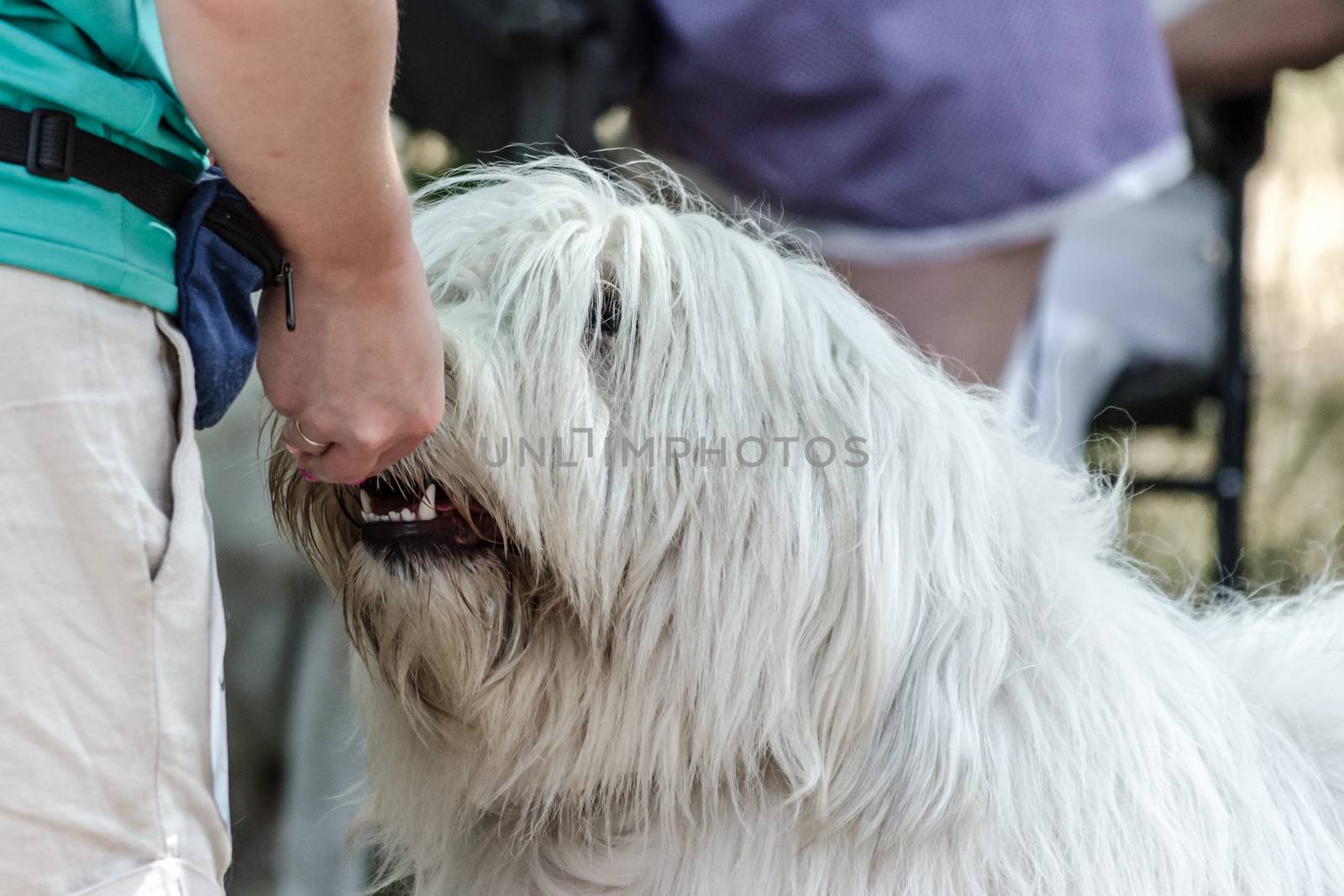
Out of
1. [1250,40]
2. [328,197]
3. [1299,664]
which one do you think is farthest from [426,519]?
[1250,40]

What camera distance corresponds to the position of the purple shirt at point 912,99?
2.60 metres

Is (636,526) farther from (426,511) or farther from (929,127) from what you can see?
(929,127)

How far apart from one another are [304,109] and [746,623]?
75cm

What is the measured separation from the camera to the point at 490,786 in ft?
5.50

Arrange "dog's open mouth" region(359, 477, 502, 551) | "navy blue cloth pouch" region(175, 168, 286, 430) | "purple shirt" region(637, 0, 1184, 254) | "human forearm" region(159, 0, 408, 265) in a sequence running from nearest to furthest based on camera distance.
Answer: "human forearm" region(159, 0, 408, 265) → "navy blue cloth pouch" region(175, 168, 286, 430) → "dog's open mouth" region(359, 477, 502, 551) → "purple shirt" region(637, 0, 1184, 254)

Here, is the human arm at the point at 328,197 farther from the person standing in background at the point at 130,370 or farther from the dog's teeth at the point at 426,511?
the dog's teeth at the point at 426,511

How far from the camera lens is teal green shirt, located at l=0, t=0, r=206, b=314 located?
1.10 metres

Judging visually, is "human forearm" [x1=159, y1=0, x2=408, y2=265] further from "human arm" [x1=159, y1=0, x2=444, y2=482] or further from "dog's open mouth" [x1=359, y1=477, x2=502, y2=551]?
"dog's open mouth" [x1=359, y1=477, x2=502, y2=551]

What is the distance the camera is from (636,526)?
1567 millimetres

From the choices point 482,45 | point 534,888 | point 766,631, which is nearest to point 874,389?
point 766,631

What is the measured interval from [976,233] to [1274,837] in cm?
142

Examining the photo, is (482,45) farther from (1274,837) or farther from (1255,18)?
(1255,18)

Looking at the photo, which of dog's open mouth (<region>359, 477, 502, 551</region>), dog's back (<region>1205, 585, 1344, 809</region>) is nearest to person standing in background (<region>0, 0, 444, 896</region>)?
dog's open mouth (<region>359, 477, 502, 551</region>)

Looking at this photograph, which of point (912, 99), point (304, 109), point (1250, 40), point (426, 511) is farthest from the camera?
point (1250, 40)
